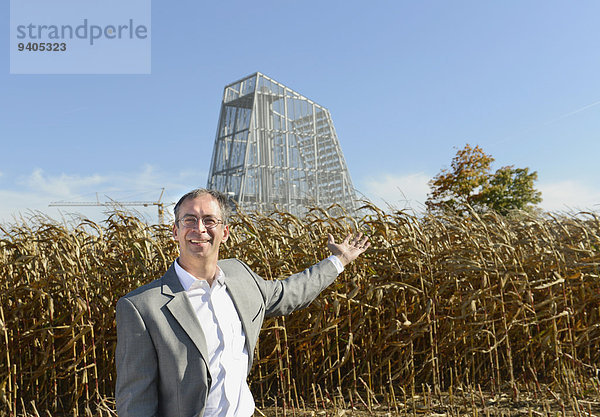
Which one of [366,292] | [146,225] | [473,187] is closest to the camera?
[366,292]

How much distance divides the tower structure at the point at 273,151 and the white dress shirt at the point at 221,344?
3317 cm

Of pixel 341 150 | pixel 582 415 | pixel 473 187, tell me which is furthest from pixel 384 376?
pixel 341 150

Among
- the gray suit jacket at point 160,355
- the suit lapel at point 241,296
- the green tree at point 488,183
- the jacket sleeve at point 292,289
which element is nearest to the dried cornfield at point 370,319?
the jacket sleeve at point 292,289

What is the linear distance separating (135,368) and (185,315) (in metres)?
0.26

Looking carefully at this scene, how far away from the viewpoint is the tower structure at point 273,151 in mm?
37312

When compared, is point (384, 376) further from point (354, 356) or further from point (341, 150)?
point (341, 150)

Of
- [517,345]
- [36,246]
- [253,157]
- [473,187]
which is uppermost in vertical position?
[253,157]

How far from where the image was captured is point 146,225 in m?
4.78

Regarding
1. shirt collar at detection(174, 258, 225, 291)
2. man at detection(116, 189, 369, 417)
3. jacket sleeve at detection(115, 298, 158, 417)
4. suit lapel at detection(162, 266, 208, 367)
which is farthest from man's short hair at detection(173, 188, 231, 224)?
jacket sleeve at detection(115, 298, 158, 417)

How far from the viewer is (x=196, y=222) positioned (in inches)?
84.7

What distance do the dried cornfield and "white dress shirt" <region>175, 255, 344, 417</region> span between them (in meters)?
1.77

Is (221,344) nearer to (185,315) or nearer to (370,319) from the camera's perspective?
(185,315)

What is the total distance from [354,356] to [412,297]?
0.70 metres

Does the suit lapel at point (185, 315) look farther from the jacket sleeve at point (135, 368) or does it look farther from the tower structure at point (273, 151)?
the tower structure at point (273, 151)
